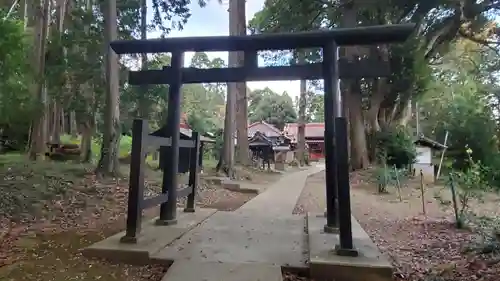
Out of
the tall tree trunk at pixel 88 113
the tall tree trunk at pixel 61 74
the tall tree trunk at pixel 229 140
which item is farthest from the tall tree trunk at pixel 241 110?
the tall tree trunk at pixel 61 74

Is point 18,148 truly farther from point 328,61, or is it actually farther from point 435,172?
point 435,172

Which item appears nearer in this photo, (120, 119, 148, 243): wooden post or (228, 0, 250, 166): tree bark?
(120, 119, 148, 243): wooden post

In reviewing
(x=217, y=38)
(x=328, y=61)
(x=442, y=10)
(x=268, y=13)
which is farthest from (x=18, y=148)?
(x=442, y=10)

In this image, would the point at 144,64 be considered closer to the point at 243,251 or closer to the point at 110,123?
the point at 110,123

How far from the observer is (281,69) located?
17.4 feet

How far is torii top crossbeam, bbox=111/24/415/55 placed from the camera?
187 inches

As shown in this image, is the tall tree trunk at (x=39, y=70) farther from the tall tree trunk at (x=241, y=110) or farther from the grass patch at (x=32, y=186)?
the tall tree trunk at (x=241, y=110)

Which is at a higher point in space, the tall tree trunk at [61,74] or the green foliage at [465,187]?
the tall tree trunk at [61,74]

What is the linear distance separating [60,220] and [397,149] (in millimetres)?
14966

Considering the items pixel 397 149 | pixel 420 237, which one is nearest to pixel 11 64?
pixel 420 237

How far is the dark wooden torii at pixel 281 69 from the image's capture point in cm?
487

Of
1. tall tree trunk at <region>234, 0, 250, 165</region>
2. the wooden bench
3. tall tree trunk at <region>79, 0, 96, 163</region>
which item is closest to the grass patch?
tall tree trunk at <region>79, 0, 96, 163</region>

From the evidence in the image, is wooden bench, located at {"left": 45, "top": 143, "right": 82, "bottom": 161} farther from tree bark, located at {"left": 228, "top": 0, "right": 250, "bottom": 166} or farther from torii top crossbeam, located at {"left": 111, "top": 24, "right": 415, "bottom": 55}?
torii top crossbeam, located at {"left": 111, "top": 24, "right": 415, "bottom": 55}

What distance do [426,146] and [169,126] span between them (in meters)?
16.9
